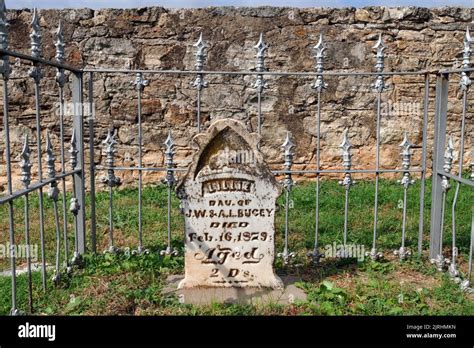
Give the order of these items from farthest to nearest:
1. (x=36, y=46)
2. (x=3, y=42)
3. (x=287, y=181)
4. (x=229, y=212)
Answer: (x=287, y=181)
(x=229, y=212)
(x=36, y=46)
(x=3, y=42)

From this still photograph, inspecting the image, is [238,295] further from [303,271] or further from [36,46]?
[36,46]

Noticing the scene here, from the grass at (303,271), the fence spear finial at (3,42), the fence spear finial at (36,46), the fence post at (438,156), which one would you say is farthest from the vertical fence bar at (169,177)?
the fence post at (438,156)

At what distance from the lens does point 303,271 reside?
399 centimetres

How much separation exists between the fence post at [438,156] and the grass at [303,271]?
0.23m

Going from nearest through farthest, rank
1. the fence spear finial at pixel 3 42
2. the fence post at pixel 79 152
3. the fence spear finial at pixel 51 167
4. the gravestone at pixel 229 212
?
the fence spear finial at pixel 3 42, the fence spear finial at pixel 51 167, the gravestone at pixel 229 212, the fence post at pixel 79 152

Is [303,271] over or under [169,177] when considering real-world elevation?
under

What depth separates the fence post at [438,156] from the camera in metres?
3.99

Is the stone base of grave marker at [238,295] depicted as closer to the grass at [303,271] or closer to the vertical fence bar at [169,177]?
the grass at [303,271]

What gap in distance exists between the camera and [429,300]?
3.42 metres

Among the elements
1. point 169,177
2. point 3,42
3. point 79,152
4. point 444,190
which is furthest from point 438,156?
point 3,42

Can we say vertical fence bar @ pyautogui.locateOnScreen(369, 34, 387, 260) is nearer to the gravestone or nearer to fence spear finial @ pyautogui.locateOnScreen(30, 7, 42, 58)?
the gravestone

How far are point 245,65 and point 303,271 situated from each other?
121 inches

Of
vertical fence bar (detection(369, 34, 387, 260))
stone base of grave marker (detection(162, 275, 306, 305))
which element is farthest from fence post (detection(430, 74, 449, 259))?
stone base of grave marker (detection(162, 275, 306, 305))
